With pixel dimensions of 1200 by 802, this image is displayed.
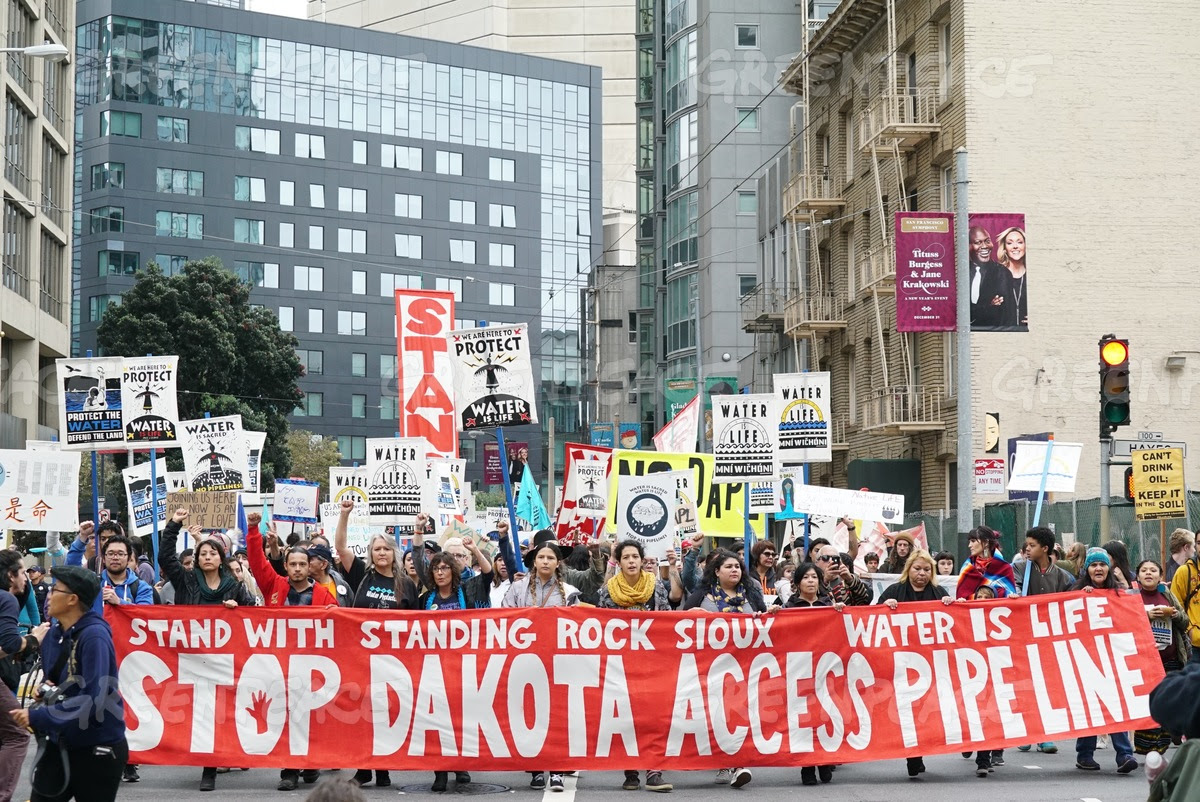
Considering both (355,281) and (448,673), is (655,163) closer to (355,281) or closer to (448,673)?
(355,281)

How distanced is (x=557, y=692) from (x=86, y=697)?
4.60 m

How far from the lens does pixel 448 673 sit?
451 inches

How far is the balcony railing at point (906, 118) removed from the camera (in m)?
35.0

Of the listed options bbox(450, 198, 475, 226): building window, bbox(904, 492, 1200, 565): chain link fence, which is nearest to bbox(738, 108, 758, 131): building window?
bbox(904, 492, 1200, 565): chain link fence

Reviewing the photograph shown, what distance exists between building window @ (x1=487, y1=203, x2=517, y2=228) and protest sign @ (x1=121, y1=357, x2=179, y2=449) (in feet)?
253

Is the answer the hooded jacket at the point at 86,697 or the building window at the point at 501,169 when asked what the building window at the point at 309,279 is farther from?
the hooded jacket at the point at 86,697

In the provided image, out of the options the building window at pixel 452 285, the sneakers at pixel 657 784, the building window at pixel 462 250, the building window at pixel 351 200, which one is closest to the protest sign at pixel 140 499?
the sneakers at pixel 657 784

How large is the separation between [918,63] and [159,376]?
2280 cm

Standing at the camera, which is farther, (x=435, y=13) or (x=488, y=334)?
(x=435, y=13)

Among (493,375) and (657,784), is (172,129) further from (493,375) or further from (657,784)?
(657,784)

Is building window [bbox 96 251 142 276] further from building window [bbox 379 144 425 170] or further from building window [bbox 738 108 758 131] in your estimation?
building window [bbox 738 108 758 131]

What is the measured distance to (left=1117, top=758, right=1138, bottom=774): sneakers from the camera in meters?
11.7

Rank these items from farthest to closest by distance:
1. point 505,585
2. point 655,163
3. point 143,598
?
point 655,163
point 505,585
point 143,598

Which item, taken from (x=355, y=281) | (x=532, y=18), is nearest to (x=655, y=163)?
(x=355, y=281)
